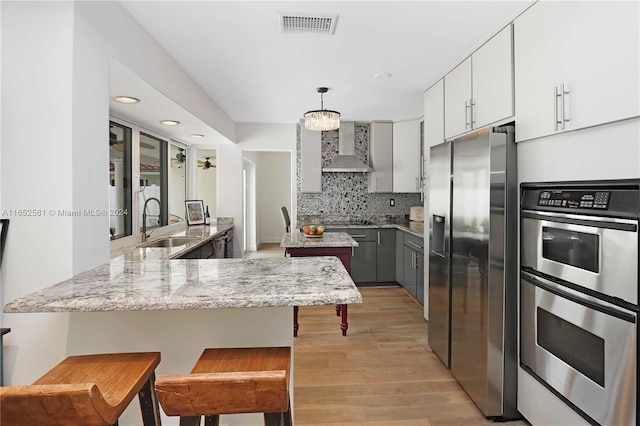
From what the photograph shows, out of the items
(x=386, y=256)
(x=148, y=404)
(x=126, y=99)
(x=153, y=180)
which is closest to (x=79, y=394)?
(x=148, y=404)

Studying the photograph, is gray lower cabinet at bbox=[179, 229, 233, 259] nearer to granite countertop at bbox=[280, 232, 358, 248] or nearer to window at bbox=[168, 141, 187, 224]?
window at bbox=[168, 141, 187, 224]

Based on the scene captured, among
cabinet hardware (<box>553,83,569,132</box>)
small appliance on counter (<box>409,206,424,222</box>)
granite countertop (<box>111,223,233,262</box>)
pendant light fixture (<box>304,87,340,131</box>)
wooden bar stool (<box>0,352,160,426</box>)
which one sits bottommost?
wooden bar stool (<box>0,352,160,426</box>)

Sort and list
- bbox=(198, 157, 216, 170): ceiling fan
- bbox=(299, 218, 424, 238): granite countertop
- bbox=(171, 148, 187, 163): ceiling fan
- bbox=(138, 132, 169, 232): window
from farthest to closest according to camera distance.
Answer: bbox=(198, 157, 216, 170): ceiling fan, bbox=(171, 148, 187, 163): ceiling fan, bbox=(299, 218, 424, 238): granite countertop, bbox=(138, 132, 169, 232): window

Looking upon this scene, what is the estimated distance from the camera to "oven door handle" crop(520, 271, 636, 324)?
1426mm

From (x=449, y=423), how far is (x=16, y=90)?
9.16ft

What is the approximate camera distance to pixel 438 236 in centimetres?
288

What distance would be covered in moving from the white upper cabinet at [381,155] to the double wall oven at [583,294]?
11.3ft

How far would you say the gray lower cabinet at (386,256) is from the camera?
205 inches

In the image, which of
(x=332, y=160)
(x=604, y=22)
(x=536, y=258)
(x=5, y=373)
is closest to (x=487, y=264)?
(x=536, y=258)

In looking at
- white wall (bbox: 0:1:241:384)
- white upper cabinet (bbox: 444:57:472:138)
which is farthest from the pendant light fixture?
white wall (bbox: 0:1:241:384)

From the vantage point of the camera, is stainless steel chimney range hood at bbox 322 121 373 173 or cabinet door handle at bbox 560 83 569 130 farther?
stainless steel chimney range hood at bbox 322 121 373 173

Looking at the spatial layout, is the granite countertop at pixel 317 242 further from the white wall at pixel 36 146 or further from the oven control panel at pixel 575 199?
the white wall at pixel 36 146

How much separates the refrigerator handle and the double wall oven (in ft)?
2.44

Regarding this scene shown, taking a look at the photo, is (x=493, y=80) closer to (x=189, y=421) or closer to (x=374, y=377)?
(x=374, y=377)
